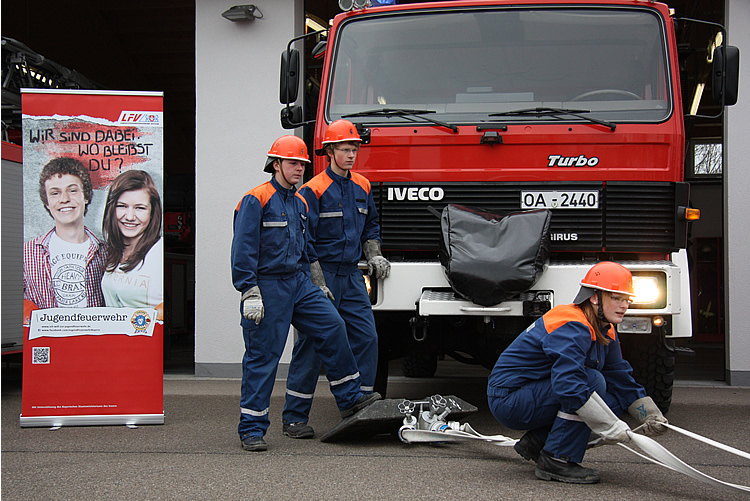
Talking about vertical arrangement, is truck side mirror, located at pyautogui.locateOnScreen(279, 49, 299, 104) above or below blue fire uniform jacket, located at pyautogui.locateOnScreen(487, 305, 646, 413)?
above

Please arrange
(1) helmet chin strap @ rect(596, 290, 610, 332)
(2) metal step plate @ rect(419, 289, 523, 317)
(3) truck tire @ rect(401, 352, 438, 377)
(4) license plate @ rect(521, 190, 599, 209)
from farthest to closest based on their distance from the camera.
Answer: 1. (3) truck tire @ rect(401, 352, 438, 377)
2. (4) license plate @ rect(521, 190, 599, 209)
3. (2) metal step plate @ rect(419, 289, 523, 317)
4. (1) helmet chin strap @ rect(596, 290, 610, 332)

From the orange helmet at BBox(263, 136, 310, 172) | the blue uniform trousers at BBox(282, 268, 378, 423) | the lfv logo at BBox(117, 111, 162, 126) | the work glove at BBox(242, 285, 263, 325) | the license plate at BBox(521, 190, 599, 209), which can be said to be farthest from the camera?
the lfv logo at BBox(117, 111, 162, 126)

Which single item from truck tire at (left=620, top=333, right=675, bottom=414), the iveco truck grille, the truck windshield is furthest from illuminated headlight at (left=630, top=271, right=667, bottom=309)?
the truck windshield

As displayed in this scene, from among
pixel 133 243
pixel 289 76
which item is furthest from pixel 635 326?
pixel 133 243

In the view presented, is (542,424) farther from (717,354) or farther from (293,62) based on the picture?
(717,354)

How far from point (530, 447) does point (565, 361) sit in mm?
752

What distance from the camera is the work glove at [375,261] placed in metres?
5.36

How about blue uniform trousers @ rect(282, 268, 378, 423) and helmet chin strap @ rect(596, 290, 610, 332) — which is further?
blue uniform trousers @ rect(282, 268, 378, 423)

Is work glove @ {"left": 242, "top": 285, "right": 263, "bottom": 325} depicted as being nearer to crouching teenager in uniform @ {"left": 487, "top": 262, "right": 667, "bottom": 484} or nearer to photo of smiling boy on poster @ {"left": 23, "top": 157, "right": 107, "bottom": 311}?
crouching teenager in uniform @ {"left": 487, "top": 262, "right": 667, "bottom": 484}

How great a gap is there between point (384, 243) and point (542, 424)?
1972mm

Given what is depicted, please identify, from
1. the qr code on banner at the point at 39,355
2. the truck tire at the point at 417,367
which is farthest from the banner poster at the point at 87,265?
the truck tire at the point at 417,367

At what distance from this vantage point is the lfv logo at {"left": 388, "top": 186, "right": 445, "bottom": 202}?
5.57 metres

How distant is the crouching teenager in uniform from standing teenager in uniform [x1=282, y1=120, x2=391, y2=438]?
4.32ft

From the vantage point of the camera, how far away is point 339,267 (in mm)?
5375
